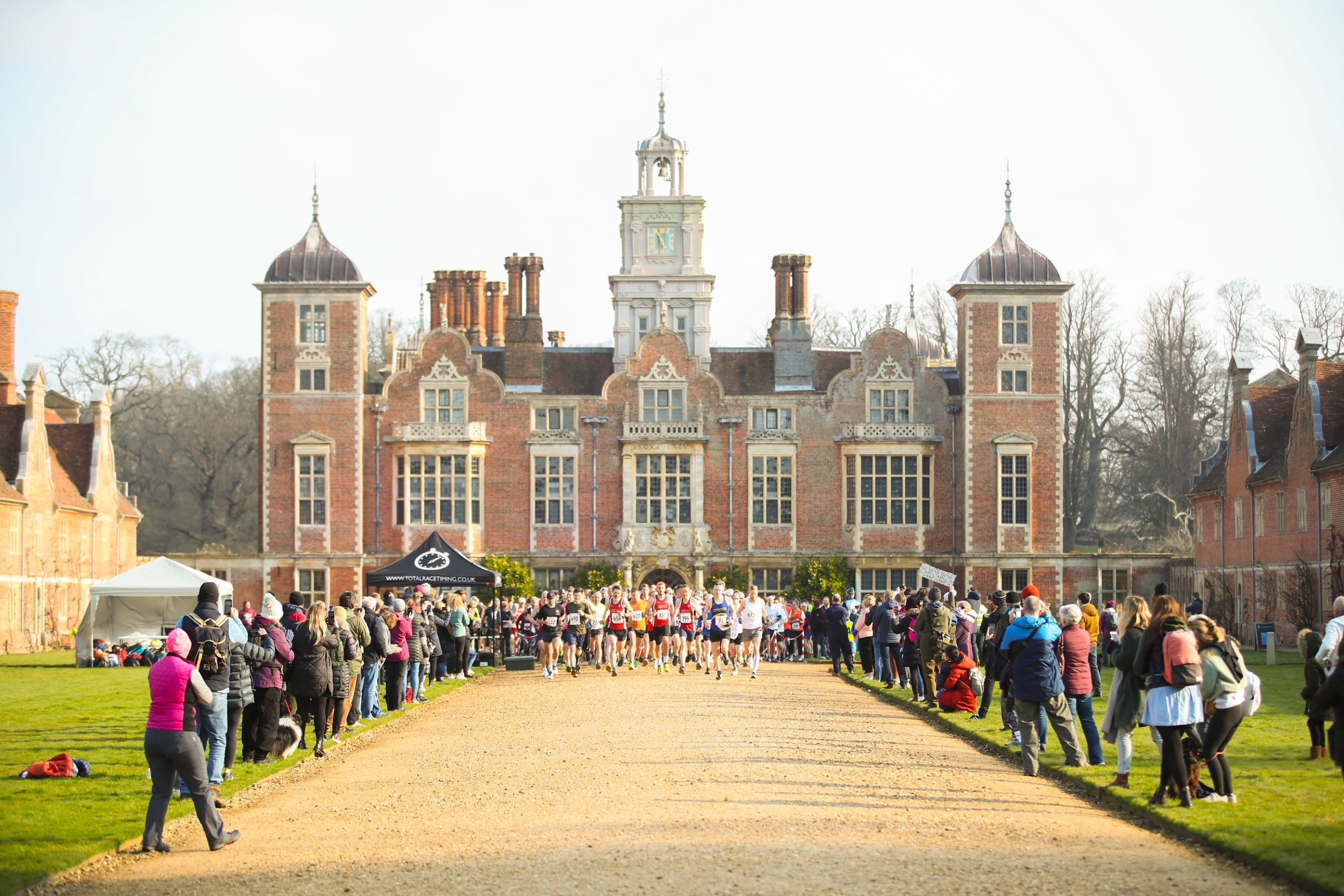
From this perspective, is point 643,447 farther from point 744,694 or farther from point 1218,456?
point 744,694

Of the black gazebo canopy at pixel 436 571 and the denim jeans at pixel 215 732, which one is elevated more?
the black gazebo canopy at pixel 436 571

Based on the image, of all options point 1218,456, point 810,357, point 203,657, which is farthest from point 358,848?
point 1218,456

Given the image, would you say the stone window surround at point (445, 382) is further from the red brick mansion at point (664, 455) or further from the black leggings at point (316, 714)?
the black leggings at point (316, 714)

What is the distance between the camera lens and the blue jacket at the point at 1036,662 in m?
15.1

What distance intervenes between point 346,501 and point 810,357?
13976 millimetres

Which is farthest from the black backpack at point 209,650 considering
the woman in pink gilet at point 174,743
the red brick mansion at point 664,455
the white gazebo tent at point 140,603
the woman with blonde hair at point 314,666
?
the red brick mansion at point 664,455

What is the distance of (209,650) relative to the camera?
1317cm

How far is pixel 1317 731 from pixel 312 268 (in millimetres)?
36185

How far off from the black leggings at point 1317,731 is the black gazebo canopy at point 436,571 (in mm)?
21555

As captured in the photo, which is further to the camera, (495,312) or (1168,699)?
(495,312)

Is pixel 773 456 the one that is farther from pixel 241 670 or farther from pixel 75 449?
pixel 241 670

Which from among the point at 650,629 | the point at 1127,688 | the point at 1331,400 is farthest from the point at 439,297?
the point at 1127,688

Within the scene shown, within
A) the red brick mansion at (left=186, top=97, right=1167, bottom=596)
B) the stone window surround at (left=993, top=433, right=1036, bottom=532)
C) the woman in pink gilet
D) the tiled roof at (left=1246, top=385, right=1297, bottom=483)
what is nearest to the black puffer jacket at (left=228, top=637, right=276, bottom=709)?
the woman in pink gilet

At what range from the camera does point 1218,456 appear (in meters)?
48.2
